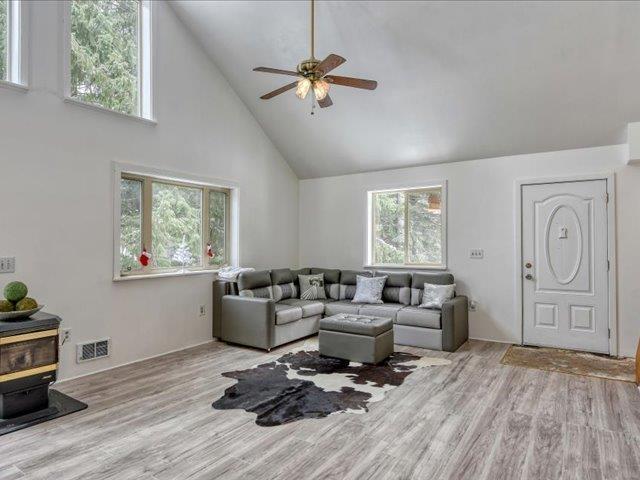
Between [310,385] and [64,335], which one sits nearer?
[310,385]

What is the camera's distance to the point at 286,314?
500cm

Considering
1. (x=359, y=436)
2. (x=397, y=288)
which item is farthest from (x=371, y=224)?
(x=359, y=436)

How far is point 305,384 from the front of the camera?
3.69 m

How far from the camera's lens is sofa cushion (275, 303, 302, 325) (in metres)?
4.91

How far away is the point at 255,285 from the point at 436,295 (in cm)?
243

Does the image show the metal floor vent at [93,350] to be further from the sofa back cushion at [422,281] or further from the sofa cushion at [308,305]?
the sofa back cushion at [422,281]

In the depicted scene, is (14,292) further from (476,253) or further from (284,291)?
(476,253)

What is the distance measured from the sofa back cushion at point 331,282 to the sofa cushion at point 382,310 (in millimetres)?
817

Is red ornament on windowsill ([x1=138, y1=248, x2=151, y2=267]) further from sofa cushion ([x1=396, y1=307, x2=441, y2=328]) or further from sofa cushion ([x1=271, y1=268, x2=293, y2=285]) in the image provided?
sofa cushion ([x1=396, y1=307, x2=441, y2=328])

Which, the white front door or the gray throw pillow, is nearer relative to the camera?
the white front door

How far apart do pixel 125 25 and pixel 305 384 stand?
4.39 meters

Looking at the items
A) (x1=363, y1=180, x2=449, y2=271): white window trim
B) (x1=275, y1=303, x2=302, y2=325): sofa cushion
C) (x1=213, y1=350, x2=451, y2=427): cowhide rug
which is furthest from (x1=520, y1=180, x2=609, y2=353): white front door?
(x1=275, y1=303, x2=302, y2=325): sofa cushion

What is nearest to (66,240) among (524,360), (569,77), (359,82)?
(359,82)

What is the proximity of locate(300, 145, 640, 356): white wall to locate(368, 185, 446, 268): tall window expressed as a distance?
0.17 metres
